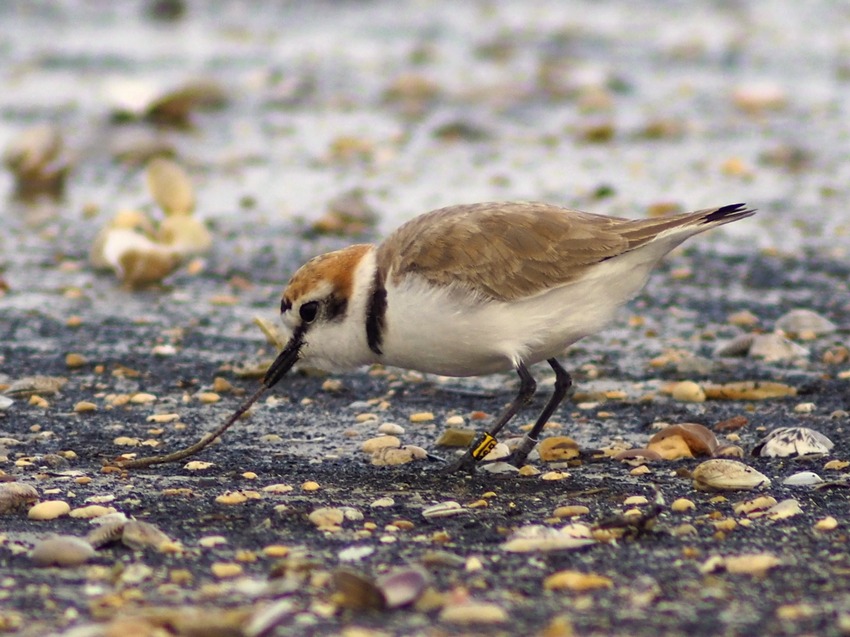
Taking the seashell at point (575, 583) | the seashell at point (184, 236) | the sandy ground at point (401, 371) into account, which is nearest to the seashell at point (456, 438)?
the sandy ground at point (401, 371)

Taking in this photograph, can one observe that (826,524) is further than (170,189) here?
No

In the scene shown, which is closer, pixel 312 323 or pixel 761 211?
pixel 312 323

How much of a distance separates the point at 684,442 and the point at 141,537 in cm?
217

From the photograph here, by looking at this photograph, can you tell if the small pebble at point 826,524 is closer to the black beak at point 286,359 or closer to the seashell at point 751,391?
the seashell at point 751,391

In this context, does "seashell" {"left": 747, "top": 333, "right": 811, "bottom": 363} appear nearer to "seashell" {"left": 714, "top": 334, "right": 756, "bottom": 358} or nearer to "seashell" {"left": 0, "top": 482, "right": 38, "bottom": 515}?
"seashell" {"left": 714, "top": 334, "right": 756, "bottom": 358}

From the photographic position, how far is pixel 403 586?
10.8ft

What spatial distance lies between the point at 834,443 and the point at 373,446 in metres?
1.83

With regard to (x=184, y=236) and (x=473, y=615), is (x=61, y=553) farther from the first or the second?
(x=184, y=236)

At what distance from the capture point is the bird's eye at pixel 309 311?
15.9ft

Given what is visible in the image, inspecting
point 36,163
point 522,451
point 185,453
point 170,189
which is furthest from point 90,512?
point 36,163

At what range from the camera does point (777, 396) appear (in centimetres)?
556

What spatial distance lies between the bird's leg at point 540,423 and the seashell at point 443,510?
70 cm

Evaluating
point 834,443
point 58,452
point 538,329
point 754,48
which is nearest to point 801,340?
point 834,443

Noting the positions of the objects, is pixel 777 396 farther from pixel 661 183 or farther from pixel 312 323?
pixel 661 183
